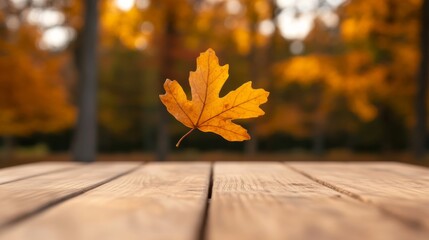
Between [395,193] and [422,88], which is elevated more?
[422,88]

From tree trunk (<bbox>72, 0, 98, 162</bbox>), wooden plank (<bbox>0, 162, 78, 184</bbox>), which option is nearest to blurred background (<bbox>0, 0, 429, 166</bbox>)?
tree trunk (<bbox>72, 0, 98, 162</bbox>)

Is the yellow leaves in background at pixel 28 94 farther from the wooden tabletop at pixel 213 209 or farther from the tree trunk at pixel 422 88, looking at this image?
the wooden tabletop at pixel 213 209

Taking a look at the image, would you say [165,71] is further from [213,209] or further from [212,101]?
[213,209]

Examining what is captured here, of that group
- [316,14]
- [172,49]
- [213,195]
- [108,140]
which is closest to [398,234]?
[213,195]

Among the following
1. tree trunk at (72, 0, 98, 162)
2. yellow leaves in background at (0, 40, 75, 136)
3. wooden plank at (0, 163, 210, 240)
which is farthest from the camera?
yellow leaves in background at (0, 40, 75, 136)

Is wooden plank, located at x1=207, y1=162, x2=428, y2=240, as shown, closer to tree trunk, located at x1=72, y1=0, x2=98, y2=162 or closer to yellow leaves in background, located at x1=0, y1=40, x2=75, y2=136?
tree trunk, located at x1=72, y1=0, x2=98, y2=162

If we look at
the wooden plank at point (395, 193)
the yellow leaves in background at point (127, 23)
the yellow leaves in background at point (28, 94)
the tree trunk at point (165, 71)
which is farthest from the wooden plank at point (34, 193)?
the yellow leaves in background at point (127, 23)

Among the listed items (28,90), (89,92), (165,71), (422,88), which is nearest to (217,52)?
(165,71)

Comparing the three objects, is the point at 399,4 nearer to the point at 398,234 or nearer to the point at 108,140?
the point at 398,234
